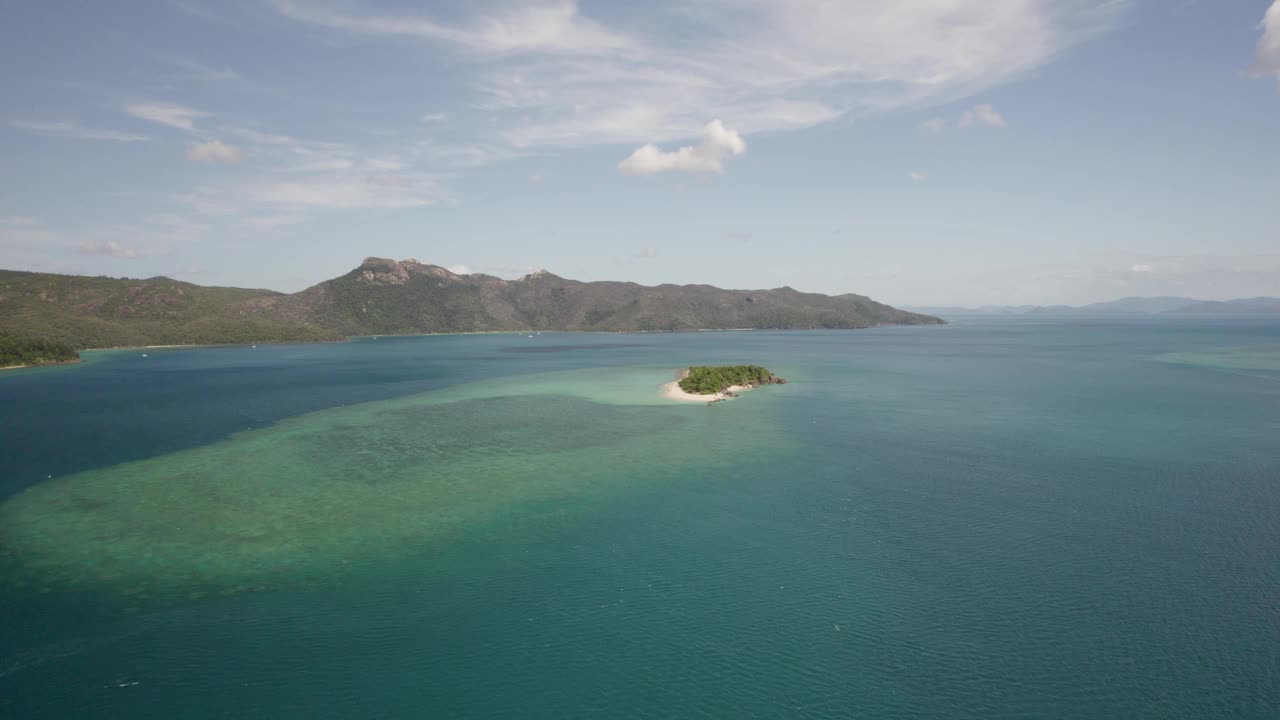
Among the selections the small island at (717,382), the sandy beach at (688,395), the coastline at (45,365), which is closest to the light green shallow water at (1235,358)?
the small island at (717,382)

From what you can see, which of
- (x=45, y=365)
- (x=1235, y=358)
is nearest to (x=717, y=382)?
(x=1235, y=358)

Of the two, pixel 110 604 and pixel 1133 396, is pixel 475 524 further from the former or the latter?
pixel 1133 396

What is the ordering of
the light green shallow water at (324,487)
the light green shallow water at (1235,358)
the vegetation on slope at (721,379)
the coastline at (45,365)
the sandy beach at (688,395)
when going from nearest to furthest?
the light green shallow water at (324,487) < the sandy beach at (688,395) < the vegetation on slope at (721,379) < the light green shallow water at (1235,358) < the coastline at (45,365)

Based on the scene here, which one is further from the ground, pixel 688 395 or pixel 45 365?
pixel 45 365

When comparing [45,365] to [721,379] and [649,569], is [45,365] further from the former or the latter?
[649,569]

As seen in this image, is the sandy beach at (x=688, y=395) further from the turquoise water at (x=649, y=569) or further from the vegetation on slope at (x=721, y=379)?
the turquoise water at (x=649, y=569)

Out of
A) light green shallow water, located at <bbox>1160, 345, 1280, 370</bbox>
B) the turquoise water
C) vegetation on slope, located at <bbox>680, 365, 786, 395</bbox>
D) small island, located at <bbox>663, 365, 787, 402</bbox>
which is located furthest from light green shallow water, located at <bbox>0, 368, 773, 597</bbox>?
light green shallow water, located at <bbox>1160, 345, 1280, 370</bbox>
